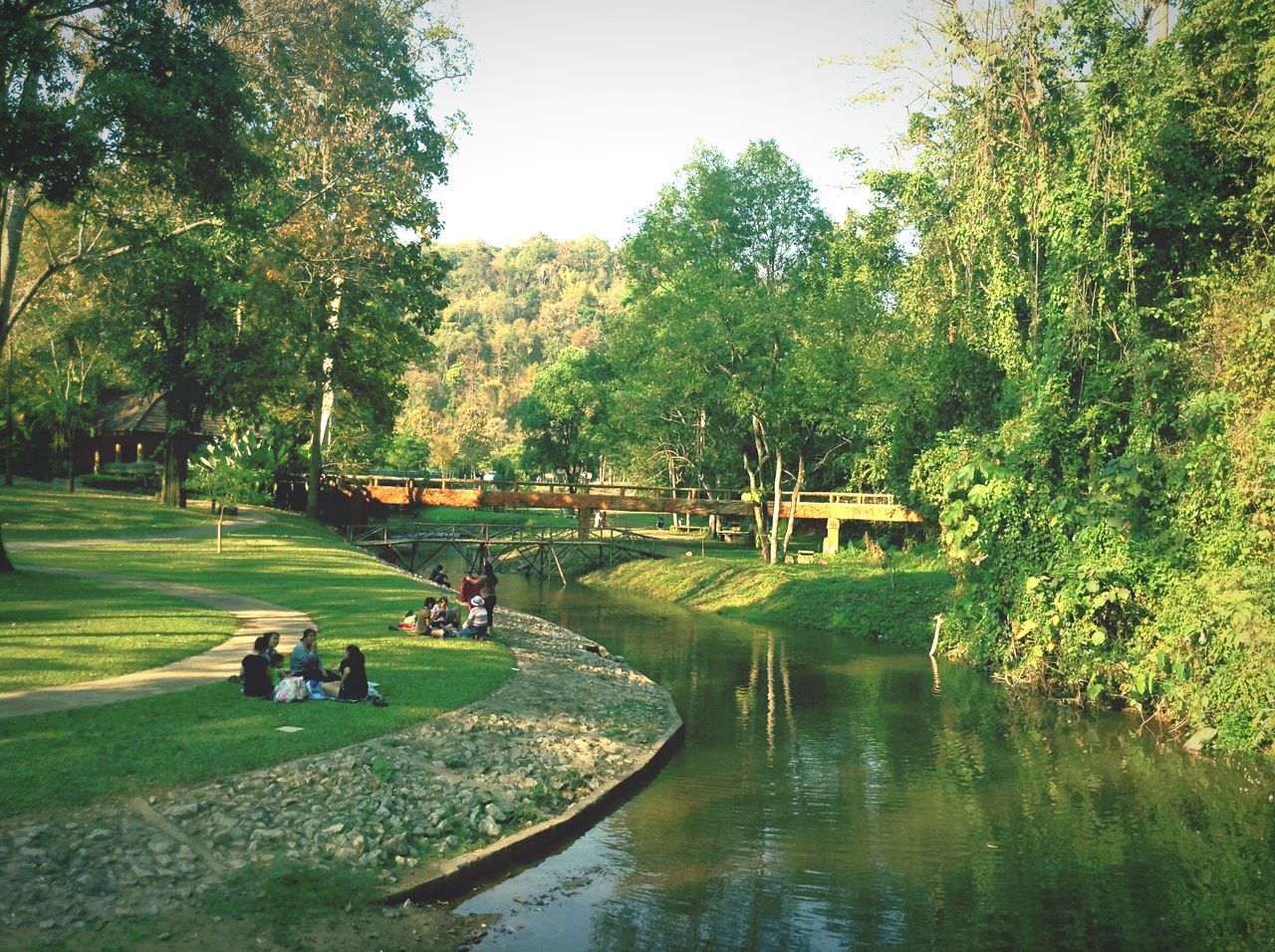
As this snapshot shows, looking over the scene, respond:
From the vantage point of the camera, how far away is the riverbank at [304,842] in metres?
10.2

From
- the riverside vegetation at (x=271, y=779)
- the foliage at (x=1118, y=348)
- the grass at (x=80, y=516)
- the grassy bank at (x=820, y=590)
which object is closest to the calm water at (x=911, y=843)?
the riverside vegetation at (x=271, y=779)

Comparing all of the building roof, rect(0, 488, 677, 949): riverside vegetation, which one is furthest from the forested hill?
rect(0, 488, 677, 949): riverside vegetation

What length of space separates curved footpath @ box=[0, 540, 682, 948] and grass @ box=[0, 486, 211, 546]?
23004 millimetres

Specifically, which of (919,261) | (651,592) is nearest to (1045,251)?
(919,261)

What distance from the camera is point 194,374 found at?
48.0 metres

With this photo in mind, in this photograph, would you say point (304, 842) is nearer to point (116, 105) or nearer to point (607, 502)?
point (116, 105)

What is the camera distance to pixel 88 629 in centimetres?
2044

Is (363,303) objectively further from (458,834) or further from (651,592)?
(458,834)

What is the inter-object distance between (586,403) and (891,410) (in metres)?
47.2

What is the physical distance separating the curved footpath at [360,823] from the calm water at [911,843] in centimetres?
74

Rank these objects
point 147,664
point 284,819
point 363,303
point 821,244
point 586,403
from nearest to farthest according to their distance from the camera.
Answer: point 284,819 < point 147,664 < point 363,303 < point 821,244 < point 586,403

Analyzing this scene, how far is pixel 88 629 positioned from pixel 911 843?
53.6 feet

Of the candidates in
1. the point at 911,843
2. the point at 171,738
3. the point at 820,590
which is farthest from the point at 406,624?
the point at 820,590

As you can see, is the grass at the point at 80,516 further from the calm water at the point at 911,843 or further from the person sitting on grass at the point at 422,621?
the calm water at the point at 911,843
